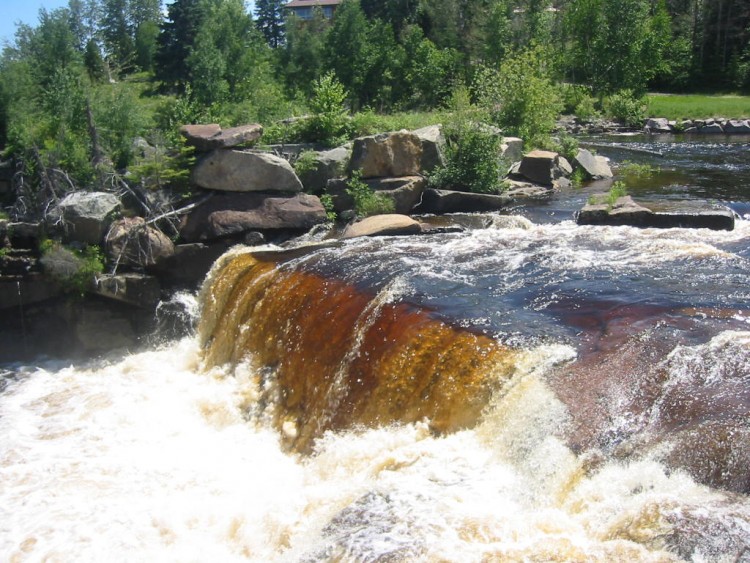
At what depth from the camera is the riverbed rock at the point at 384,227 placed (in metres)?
12.2

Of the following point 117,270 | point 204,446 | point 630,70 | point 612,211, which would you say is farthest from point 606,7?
point 204,446

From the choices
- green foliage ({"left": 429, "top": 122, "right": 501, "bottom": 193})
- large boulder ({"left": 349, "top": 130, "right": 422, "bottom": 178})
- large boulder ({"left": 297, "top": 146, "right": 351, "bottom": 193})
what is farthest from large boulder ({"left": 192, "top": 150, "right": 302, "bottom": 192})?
green foliage ({"left": 429, "top": 122, "right": 501, "bottom": 193})

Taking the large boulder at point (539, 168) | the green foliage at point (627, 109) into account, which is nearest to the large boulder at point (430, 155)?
the large boulder at point (539, 168)

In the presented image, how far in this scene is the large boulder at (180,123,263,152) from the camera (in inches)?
524

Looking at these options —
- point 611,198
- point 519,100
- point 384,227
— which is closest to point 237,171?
point 384,227

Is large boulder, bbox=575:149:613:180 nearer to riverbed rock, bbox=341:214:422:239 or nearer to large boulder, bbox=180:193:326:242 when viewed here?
riverbed rock, bbox=341:214:422:239

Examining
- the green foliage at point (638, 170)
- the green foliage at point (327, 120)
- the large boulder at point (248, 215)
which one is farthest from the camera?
the green foliage at point (638, 170)

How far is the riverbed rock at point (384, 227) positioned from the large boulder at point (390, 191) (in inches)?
63.0

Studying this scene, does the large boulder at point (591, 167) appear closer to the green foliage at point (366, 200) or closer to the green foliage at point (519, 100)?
the green foliage at point (519, 100)

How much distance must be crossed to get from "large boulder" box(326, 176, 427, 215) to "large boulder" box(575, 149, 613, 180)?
6.08 metres

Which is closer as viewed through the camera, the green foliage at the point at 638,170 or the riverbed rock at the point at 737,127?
the green foliage at the point at 638,170

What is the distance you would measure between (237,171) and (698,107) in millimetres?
33358

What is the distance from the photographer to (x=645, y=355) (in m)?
6.55

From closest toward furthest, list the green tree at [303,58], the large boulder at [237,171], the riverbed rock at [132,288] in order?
the riverbed rock at [132,288], the large boulder at [237,171], the green tree at [303,58]
